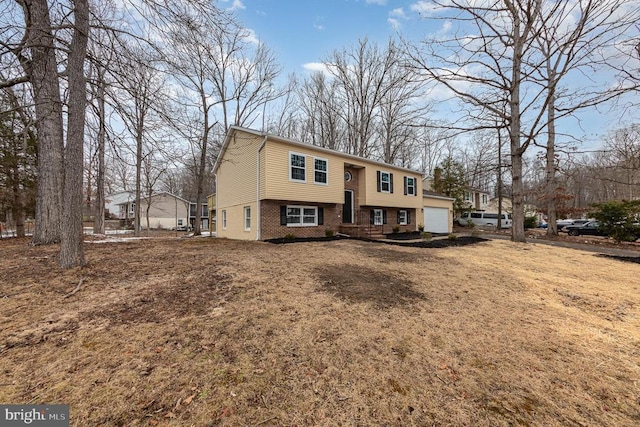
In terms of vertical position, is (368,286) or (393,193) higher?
(393,193)

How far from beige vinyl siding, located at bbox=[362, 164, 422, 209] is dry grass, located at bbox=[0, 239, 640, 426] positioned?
36.5ft

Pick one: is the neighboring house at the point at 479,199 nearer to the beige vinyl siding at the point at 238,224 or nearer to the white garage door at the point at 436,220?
the white garage door at the point at 436,220

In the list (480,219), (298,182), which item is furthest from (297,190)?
(480,219)

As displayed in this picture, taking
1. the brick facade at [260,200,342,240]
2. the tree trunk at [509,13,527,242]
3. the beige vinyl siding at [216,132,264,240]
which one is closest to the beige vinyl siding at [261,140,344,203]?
the brick facade at [260,200,342,240]

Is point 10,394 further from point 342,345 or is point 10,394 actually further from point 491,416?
point 491,416

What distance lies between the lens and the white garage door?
21625mm

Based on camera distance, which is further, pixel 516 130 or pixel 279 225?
pixel 516 130

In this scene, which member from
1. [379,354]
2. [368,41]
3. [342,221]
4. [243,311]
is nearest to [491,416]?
[379,354]

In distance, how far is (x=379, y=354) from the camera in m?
2.79

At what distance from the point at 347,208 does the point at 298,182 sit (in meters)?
4.58

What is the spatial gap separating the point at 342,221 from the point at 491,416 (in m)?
13.5

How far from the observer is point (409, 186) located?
63.4ft

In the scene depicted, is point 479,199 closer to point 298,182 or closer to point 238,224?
point 298,182

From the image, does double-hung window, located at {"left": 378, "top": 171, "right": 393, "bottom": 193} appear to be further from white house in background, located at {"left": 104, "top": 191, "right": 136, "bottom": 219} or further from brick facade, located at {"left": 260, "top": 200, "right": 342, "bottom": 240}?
white house in background, located at {"left": 104, "top": 191, "right": 136, "bottom": 219}
